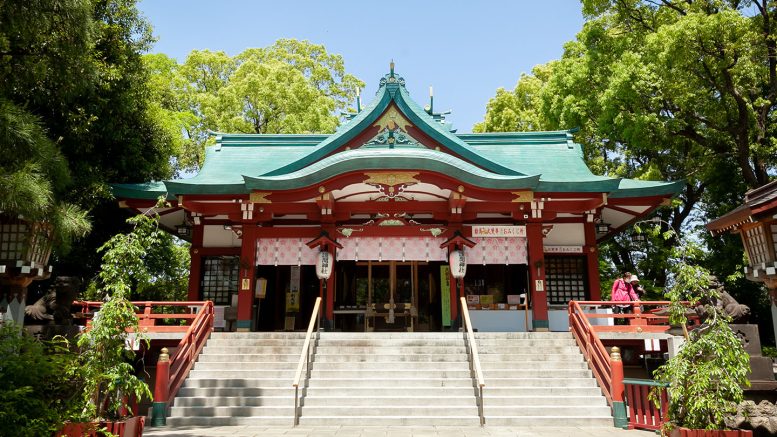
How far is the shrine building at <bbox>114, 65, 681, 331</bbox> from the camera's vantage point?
13.6 m

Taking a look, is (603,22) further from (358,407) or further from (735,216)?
(358,407)

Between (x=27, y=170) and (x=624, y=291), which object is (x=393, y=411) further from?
(x=624, y=291)

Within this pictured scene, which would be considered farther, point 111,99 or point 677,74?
point 677,74

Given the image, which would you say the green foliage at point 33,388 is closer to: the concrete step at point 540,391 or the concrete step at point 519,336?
the concrete step at point 540,391

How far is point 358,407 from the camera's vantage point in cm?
972

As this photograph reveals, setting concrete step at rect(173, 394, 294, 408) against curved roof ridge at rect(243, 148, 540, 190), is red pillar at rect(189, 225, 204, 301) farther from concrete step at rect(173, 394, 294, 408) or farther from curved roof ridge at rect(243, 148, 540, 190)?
concrete step at rect(173, 394, 294, 408)

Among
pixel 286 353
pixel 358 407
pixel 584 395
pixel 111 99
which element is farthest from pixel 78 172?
pixel 584 395

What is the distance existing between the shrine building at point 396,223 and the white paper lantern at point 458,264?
1.4 inches

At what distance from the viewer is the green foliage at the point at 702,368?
6.53 m

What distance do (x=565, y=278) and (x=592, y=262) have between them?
3.02ft

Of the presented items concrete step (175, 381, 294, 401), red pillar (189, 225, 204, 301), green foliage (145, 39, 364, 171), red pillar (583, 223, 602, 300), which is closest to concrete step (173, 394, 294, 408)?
concrete step (175, 381, 294, 401)

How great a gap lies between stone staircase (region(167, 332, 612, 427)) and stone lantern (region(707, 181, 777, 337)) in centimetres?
350

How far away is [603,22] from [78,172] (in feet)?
58.3

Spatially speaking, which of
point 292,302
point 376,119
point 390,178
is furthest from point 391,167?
point 292,302
